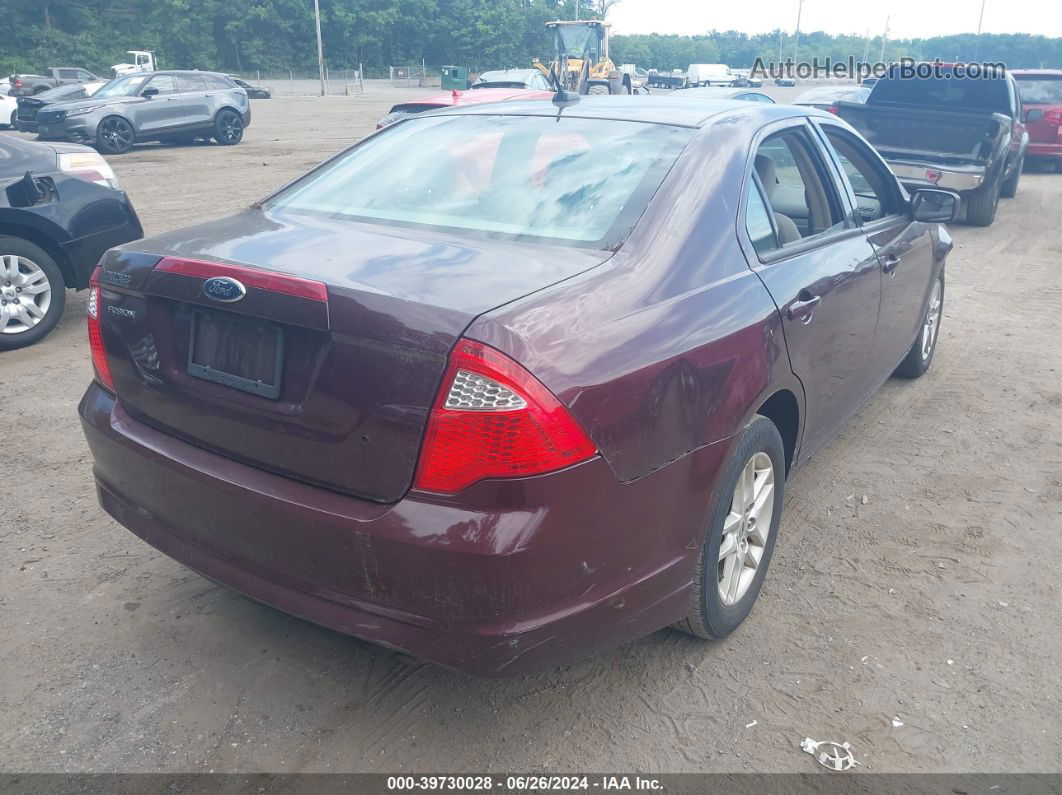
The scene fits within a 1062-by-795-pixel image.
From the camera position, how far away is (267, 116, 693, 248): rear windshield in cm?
277

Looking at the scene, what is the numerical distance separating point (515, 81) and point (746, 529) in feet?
55.1

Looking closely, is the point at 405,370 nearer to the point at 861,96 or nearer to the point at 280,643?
the point at 280,643

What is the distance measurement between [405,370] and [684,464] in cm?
81

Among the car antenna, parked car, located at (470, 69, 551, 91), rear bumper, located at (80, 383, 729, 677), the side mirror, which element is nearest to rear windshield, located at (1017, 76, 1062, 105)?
parked car, located at (470, 69, 551, 91)

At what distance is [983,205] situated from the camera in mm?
11078

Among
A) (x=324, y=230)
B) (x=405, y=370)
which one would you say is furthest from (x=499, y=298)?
(x=324, y=230)

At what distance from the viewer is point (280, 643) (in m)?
2.92

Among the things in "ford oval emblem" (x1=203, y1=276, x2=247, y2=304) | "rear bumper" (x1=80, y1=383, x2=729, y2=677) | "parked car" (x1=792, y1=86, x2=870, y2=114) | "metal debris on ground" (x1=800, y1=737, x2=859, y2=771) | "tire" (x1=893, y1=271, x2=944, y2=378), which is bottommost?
"metal debris on ground" (x1=800, y1=737, x2=859, y2=771)

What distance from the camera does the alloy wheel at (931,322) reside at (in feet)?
17.6

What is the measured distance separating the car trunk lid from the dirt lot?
783 millimetres

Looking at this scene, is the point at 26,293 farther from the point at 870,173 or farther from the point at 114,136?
the point at 114,136

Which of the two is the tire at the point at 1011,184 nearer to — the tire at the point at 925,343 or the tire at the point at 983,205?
the tire at the point at 983,205

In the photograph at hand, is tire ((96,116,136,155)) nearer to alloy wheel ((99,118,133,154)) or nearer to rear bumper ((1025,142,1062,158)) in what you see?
alloy wheel ((99,118,133,154))

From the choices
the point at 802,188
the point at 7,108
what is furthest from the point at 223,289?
the point at 7,108
